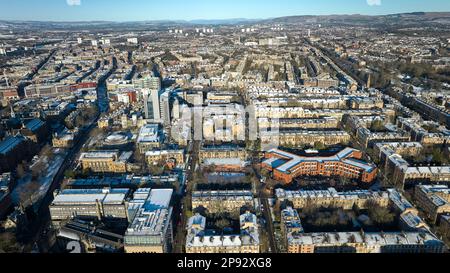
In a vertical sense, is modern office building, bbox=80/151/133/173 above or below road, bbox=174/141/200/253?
above

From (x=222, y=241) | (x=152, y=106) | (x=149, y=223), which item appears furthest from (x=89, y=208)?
(x=152, y=106)

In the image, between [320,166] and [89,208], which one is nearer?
[89,208]

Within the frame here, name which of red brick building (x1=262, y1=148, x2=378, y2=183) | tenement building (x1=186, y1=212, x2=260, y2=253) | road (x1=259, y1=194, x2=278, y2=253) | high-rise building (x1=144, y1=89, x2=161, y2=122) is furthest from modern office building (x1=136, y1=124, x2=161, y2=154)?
tenement building (x1=186, y1=212, x2=260, y2=253)

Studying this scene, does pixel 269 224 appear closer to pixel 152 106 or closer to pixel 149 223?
pixel 149 223

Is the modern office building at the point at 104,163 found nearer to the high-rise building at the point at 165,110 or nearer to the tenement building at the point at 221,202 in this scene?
the tenement building at the point at 221,202

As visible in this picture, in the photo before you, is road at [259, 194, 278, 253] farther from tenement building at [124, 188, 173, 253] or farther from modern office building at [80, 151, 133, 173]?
modern office building at [80, 151, 133, 173]

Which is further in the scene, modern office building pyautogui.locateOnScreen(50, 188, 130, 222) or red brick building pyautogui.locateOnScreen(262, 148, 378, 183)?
red brick building pyautogui.locateOnScreen(262, 148, 378, 183)

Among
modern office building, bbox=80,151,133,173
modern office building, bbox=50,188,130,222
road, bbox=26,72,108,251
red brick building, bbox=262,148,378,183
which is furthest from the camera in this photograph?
modern office building, bbox=80,151,133,173

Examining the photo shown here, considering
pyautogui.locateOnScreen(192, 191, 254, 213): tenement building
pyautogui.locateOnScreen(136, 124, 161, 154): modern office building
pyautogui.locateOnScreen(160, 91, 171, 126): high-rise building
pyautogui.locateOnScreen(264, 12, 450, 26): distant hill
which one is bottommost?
pyautogui.locateOnScreen(192, 191, 254, 213): tenement building

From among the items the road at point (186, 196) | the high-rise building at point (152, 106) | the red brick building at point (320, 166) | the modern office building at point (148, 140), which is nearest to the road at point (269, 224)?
the red brick building at point (320, 166)
